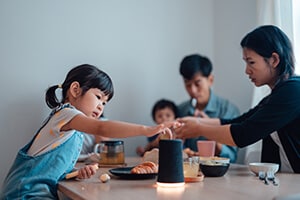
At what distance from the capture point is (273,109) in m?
1.40

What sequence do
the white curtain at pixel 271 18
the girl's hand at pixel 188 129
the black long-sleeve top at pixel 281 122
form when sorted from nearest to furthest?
the black long-sleeve top at pixel 281 122
the girl's hand at pixel 188 129
the white curtain at pixel 271 18

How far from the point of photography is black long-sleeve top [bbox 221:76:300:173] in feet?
4.59

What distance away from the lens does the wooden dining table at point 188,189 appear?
1.02 m

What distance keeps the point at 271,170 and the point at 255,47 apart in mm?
467

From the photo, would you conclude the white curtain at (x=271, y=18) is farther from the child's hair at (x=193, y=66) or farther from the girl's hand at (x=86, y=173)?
the girl's hand at (x=86, y=173)

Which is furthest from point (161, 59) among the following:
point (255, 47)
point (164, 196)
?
point (164, 196)

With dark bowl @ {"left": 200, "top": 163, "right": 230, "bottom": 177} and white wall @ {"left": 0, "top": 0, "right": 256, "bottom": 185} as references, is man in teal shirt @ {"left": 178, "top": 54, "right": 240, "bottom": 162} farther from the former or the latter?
dark bowl @ {"left": 200, "top": 163, "right": 230, "bottom": 177}

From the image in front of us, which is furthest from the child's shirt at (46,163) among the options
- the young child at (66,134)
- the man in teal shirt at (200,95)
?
the man in teal shirt at (200,95)

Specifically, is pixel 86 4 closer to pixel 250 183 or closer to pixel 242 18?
pixel 242 18

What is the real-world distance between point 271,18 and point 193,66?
0.47m

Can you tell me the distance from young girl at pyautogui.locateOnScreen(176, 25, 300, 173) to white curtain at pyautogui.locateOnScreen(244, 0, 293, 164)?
1.04 feet

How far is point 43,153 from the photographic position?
132 cm

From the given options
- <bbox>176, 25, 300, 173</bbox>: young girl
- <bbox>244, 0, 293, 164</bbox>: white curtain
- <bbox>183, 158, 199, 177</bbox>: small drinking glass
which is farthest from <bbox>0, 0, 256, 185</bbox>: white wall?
<bbox>183, 158, 199, 177</bbox>: small drinking glass

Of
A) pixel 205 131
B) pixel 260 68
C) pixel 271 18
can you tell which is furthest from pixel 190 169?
pixel 271 18
